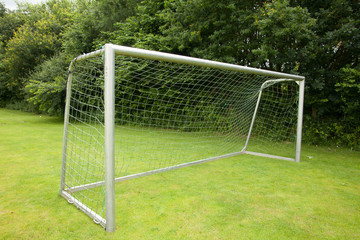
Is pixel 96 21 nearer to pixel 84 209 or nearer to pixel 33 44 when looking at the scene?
pixel 33 44

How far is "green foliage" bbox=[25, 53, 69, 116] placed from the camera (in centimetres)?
848

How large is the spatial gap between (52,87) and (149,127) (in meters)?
5.46

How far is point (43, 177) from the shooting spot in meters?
3.09

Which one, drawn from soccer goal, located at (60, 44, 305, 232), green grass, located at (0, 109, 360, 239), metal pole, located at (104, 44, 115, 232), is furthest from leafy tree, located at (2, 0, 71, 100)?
metal pole, located at (104, 44, 115, 232)

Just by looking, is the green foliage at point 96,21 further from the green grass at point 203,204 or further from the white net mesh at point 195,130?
the green grass at point 203,204

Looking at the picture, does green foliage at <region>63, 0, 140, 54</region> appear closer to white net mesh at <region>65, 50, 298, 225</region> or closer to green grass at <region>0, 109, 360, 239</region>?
white net mesh at <region>65, 50, 298, 225</region>

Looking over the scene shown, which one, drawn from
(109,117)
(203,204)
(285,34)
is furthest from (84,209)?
(285,34)

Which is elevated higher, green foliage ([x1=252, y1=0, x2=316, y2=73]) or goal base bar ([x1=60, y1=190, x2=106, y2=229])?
green foliage ([x1=252, y1=0, x2=316, y2=73])

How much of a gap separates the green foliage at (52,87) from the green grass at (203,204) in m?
5.09

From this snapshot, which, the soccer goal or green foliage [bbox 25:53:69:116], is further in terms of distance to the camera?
green foliage [bbox 25:53:69:116]

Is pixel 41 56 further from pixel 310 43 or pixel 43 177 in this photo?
pixel 310 43

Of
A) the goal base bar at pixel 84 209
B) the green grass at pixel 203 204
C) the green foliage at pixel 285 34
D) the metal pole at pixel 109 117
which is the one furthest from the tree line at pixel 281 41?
the goal base bar at pixel 84 209

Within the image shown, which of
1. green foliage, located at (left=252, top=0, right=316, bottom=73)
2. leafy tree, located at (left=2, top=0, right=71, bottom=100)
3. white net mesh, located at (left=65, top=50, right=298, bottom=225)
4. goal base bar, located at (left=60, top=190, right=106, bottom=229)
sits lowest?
goal base bar, located at (left=60, top=190, right=106, bottom=229)

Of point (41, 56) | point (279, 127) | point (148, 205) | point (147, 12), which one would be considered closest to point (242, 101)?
point (279, 127)
